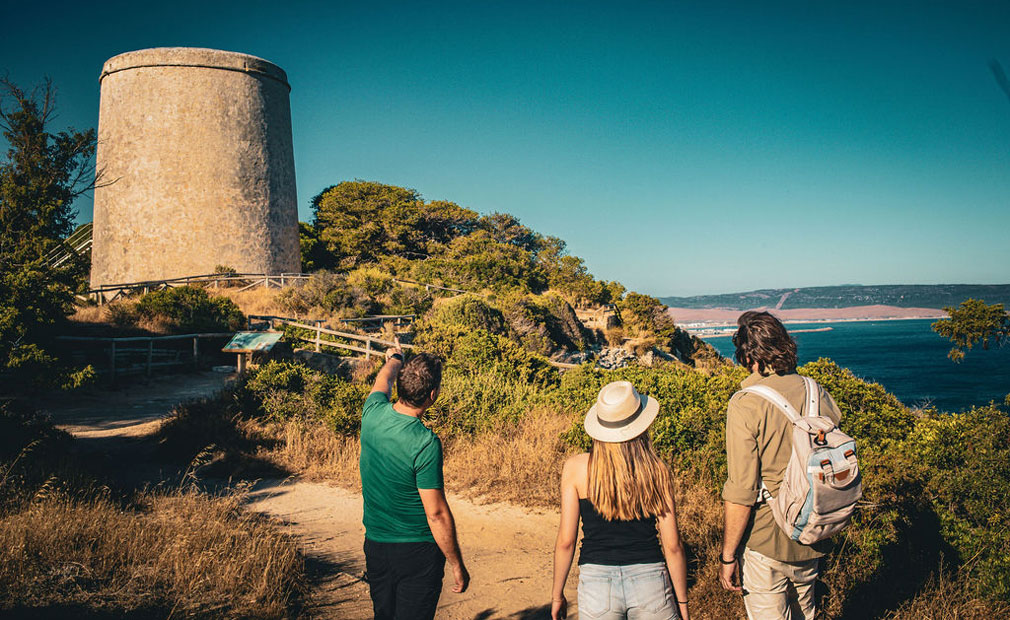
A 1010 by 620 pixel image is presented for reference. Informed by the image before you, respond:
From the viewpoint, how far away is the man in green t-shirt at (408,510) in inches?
96.0

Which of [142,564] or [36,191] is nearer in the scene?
→ [142,564]

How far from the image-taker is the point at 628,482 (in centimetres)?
216

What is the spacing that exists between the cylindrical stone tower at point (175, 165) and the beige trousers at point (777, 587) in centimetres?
2284

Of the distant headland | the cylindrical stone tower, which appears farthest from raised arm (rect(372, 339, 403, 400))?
the distant headland

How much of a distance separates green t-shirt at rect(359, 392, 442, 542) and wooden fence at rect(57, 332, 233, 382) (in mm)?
11759

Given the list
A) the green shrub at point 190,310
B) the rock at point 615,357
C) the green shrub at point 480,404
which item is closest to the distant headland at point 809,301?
the rock at point 615,357

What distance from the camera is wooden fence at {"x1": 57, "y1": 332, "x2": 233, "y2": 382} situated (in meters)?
12.1

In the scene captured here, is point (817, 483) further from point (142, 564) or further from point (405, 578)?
point (142, 564)

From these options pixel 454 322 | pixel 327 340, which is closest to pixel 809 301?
pixel 454 322

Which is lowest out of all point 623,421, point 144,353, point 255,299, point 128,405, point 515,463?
point 515,463

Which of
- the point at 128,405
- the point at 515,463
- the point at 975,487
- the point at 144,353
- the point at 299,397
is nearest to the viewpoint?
the point at 975,487

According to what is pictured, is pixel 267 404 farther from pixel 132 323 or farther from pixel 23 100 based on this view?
pixel 23 100

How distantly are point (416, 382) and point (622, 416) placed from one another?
36.6 inches

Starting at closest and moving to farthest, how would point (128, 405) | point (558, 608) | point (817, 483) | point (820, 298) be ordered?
point (817, 483)
point (558, 608)
point (128, 405)
point (820, 298)
